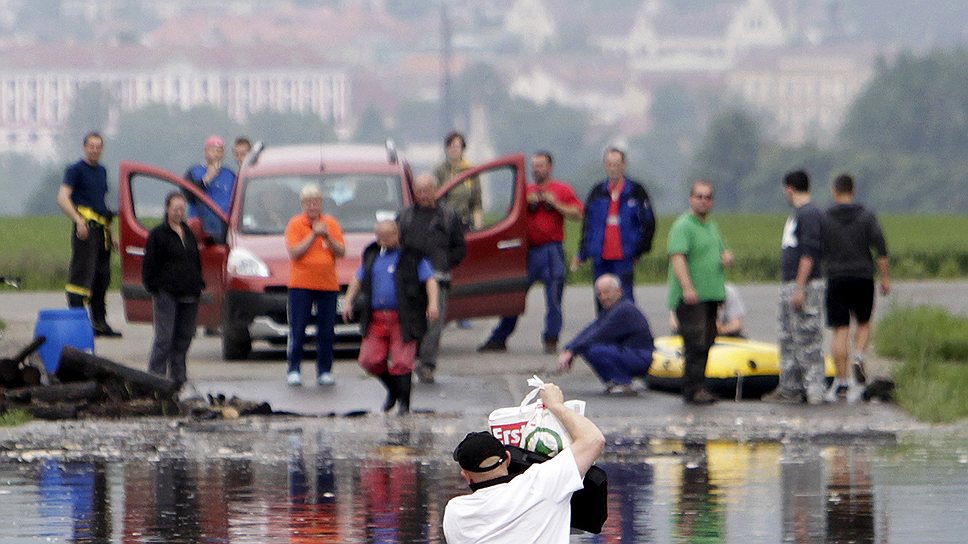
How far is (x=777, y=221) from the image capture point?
75.3 meters

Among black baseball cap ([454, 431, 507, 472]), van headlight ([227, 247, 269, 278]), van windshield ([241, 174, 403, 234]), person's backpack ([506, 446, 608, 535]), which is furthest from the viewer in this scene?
van windshield ([241, 174, 403, 234])

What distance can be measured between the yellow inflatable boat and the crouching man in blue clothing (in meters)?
0.38

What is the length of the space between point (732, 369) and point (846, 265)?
1109 mm

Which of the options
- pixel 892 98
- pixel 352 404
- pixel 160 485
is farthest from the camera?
pixel 892 98

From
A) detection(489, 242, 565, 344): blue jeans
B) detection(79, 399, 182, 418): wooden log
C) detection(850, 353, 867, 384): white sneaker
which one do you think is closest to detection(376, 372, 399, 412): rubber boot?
detection(79, 399, 182, 418): wooden log

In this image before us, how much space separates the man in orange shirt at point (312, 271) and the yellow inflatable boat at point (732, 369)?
2.23m

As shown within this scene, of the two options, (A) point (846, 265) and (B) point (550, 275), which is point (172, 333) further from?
(A) point (846, 265)

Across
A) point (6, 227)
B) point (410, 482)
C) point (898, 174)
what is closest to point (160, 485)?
point (410, 482)

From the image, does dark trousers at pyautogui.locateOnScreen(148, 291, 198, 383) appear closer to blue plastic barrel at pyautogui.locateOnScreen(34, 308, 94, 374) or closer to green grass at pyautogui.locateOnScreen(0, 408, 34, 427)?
blue plastic barrel at pyautogui.locateOnScreen(34, 308, 94, 374)

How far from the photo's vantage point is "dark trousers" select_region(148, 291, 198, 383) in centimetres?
1478

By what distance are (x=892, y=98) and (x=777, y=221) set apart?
96317mm

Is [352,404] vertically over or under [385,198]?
under

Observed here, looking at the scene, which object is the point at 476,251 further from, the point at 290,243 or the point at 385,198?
the point at 290,243

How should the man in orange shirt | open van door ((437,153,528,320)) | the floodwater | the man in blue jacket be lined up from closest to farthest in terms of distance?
the floodwater
the man in orange shirt
the man in blue jacket
open van door ((437,153,528,320))
